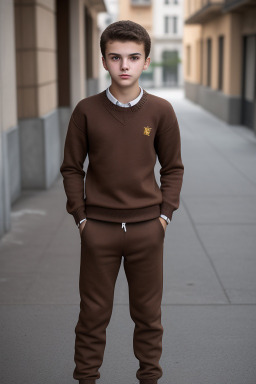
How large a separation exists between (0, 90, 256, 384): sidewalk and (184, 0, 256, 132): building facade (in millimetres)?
9702

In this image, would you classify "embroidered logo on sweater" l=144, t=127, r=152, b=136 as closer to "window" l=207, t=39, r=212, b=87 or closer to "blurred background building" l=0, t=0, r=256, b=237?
"blurred background building" l=0, t=0, r=256, b=237

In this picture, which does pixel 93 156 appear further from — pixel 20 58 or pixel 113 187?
pixel 20 58

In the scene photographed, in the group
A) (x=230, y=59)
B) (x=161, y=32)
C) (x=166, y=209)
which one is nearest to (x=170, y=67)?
(x=161, y=32)

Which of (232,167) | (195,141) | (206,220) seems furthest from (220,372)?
(195,141)

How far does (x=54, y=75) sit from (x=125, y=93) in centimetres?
837

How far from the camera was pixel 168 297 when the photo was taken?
4.90 m

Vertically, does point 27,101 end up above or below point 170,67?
above

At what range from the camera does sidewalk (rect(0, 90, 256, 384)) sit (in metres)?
3.74

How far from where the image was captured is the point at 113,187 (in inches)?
121

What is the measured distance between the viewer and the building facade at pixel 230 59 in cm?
1856

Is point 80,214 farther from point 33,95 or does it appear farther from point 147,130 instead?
point 33,95

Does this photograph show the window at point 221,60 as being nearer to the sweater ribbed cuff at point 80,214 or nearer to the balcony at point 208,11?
the balcony at point 208,11

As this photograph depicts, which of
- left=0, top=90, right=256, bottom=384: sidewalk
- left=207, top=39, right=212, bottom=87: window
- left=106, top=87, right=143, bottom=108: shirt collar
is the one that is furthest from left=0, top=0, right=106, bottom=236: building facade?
left=207, top=39, right=212, bottom=87: window

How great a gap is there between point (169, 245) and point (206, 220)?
1216 mm
